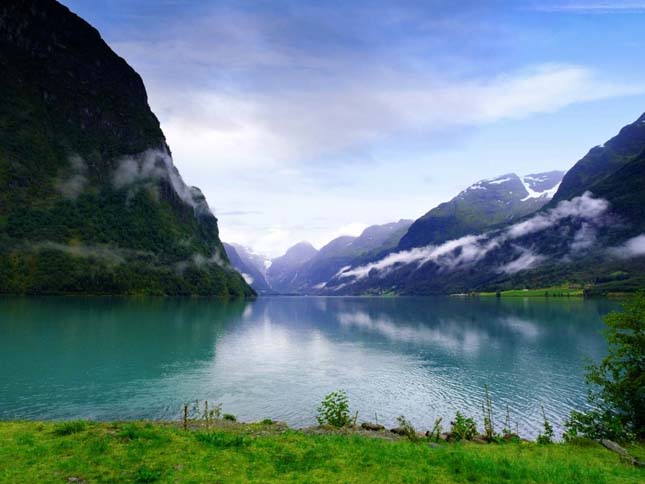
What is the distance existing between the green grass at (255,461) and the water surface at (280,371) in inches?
738

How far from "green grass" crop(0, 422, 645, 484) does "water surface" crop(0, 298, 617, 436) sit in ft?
61.5

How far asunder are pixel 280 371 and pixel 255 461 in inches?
1951

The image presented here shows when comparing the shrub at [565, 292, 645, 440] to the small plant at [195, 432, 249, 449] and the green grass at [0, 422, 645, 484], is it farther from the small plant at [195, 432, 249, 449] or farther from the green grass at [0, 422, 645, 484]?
the small plant at [195, 432, 249, 449]

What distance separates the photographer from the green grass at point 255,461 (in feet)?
57.6

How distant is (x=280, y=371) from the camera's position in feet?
222

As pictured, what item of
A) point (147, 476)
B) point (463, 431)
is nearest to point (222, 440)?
point (147, 476)

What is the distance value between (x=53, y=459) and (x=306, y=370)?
52337mm

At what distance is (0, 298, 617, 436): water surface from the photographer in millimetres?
45656

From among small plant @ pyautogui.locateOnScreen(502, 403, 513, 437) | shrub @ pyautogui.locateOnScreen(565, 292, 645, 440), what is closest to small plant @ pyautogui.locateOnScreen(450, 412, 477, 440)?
small plant @ pyautogui.locateOnScreen(502, 403, 513, 437)

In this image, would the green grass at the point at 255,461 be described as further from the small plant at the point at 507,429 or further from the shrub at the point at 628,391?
the small plant at the point at 507,429

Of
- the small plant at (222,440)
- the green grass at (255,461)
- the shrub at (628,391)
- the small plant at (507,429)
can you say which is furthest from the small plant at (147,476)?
the shrub at (628,391)

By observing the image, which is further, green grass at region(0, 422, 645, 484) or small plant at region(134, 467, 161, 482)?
green grass at region(0, 422, 645, 484)

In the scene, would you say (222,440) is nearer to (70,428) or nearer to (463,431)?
(70,428)

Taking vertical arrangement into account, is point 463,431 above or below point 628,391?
below
